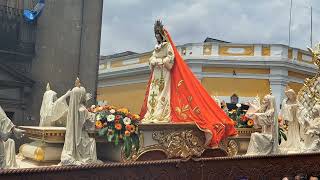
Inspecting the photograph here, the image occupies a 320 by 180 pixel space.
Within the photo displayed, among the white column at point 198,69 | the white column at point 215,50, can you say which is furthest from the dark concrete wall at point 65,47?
the white column at point 215,50

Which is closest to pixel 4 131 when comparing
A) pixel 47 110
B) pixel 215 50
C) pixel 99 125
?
pixel 99 125

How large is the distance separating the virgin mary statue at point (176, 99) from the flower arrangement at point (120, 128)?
75cm

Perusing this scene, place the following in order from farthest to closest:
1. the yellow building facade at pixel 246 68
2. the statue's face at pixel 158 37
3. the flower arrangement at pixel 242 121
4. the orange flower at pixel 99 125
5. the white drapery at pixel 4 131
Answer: the yellow building facade at pixel 246 68
the flower arrangement at pixel 242 121
the statue's face at pixel 158 37
the orange flower at pixel 99 125
the white drapery at pixel 4 131

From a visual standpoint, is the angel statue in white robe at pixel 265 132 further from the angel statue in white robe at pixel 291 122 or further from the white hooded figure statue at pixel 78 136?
the white hooded figure statue at pixel 78 136

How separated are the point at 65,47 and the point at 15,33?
4.71 ft

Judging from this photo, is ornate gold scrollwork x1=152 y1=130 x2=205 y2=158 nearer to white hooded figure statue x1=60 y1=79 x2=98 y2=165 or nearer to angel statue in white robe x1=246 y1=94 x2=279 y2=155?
white hooded figure statue x1=60 y1=79 x2=98 y2=165

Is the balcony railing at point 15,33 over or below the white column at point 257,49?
below

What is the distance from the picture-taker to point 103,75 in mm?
25312

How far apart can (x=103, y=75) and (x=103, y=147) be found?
1923 cm

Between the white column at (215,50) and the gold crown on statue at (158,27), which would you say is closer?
the gold crown on statue at (158,27)

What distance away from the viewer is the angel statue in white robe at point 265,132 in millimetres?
7570

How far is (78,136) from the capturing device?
5602 millimetres

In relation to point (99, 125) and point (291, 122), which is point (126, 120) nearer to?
point (99, 125)

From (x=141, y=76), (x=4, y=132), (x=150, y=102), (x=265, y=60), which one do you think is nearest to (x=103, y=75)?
(x=141, y=76)
